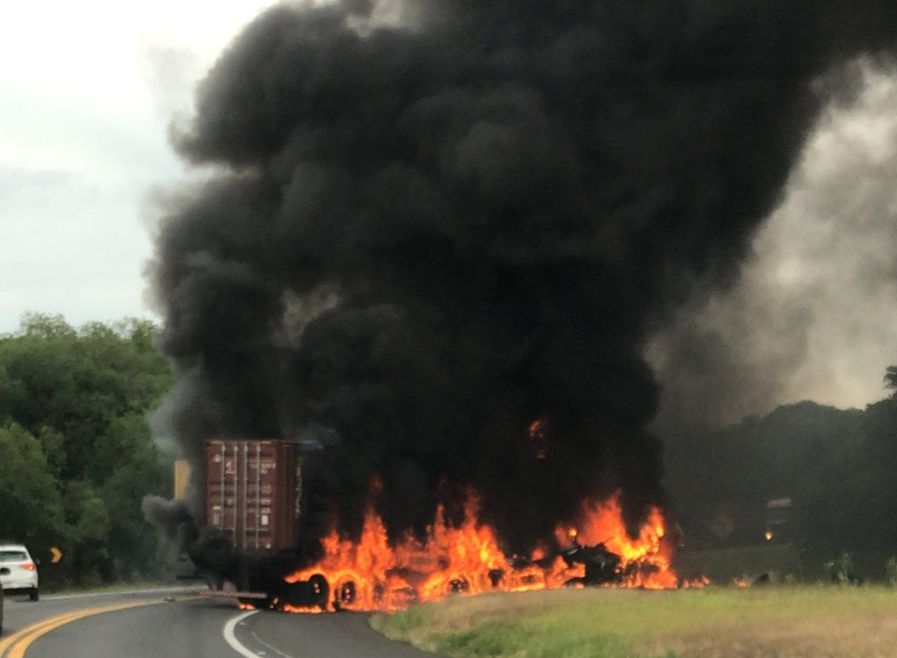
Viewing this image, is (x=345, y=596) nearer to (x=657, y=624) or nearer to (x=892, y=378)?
(x=657, y=624)

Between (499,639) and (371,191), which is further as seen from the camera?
(371,191)

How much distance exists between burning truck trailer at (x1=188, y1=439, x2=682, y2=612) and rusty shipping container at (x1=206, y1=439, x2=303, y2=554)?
0.02 meters

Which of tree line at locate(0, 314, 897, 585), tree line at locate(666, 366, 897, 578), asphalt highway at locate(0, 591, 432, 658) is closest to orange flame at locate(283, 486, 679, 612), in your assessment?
asphalt highway at locate(0, 591, 432, 658)

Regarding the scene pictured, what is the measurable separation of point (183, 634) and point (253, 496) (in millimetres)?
9799

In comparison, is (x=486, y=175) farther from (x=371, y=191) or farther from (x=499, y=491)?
(x=499, y=491)

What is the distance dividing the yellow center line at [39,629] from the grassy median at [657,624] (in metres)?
5.20

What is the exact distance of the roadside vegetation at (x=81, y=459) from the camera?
54375 millimetres

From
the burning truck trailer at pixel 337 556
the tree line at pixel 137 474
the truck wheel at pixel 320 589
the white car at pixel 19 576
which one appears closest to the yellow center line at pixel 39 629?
the burning truck trailer at pixel 337 556

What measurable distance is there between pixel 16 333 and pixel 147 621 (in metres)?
59.3

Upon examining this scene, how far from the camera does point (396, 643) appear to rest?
2106cm

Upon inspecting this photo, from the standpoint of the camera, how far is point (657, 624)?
62.8ft

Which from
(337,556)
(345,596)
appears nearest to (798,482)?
(337,556)

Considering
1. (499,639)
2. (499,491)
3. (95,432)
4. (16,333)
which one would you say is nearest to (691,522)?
(499,491)

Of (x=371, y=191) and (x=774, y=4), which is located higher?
(x=774, y=4)
